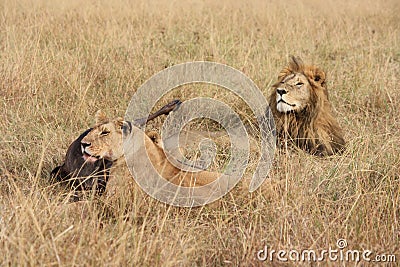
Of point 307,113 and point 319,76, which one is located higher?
point 319,76

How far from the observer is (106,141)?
352 centimetres

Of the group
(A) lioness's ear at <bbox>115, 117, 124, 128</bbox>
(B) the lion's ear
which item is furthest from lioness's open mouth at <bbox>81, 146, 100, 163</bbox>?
(B) the lion's ear

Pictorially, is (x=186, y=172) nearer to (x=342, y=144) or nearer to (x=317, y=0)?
(x=342, y=144)

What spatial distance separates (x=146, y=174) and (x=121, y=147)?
23 cm

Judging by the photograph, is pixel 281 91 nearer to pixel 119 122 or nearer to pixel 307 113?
pixel 307 113

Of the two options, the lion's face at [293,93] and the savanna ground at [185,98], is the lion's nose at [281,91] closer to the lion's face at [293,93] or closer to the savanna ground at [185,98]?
the lion's face at [293,93]

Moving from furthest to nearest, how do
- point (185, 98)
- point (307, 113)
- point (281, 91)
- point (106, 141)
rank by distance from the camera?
point (185, 98), point (307, 113), point (281, 91), point (106, 141)

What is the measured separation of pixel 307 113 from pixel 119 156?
1.89 metres

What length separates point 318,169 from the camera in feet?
13.5

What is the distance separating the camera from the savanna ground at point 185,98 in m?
2.75

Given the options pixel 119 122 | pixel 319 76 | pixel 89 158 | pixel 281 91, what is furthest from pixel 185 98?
pixel 89 158

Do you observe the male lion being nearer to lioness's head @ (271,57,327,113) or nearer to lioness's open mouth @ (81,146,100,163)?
lioness's head @ (271,57,327,113)

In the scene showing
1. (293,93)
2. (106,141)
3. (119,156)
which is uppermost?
(106,141)

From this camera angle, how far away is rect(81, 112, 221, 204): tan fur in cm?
347
